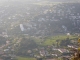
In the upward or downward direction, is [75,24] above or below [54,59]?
below

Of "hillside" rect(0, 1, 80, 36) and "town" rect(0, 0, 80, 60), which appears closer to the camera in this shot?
"town" rect(0, 0, 80, 60)

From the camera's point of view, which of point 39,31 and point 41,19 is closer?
point 39,31

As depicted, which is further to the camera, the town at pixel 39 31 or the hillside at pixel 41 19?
the hillside at pixel 41 19

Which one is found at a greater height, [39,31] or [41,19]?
[41,19]

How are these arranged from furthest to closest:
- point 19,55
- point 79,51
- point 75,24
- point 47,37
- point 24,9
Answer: point 24,9
point 75,24
point 47,37
point 19,55
point 79,51

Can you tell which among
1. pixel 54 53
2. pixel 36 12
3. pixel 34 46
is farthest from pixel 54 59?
pixel 36 12

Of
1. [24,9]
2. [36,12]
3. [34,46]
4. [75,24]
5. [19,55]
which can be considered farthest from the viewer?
[24,9]

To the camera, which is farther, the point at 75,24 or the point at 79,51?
the point at 75,24

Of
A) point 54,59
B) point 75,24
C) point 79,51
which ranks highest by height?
point 79,51

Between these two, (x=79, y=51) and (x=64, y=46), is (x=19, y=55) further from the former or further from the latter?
(x=79, y=51)
